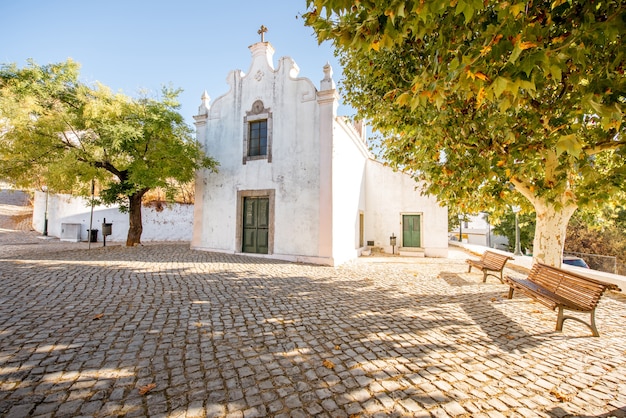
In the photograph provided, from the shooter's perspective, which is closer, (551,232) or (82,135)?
(551,232)

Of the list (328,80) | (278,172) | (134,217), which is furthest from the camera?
(134,217)

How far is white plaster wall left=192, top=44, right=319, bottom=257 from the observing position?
10578 millimetres

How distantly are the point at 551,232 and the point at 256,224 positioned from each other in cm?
965

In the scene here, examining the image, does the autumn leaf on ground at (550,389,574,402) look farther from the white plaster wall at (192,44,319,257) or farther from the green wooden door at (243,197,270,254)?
the green wooden door at (243,197,270,254)

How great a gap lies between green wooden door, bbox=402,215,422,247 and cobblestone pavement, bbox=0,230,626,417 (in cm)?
899

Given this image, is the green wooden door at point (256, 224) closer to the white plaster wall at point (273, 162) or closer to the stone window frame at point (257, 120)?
the white plaster wall at point (273, 162)


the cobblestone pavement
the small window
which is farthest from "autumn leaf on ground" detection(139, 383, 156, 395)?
the small window

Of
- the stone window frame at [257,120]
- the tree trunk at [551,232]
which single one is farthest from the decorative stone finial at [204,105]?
the tree trunk at [551,232]

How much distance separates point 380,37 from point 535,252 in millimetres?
6832

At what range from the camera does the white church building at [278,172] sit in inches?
408

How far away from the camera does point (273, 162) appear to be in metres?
11.3

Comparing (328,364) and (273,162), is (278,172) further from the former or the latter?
(328,364)

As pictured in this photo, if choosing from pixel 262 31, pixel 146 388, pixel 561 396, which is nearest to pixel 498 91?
pixel 561 396

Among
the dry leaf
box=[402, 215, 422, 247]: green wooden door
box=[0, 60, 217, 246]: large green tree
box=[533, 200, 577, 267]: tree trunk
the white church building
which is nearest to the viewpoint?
the dry leaf
